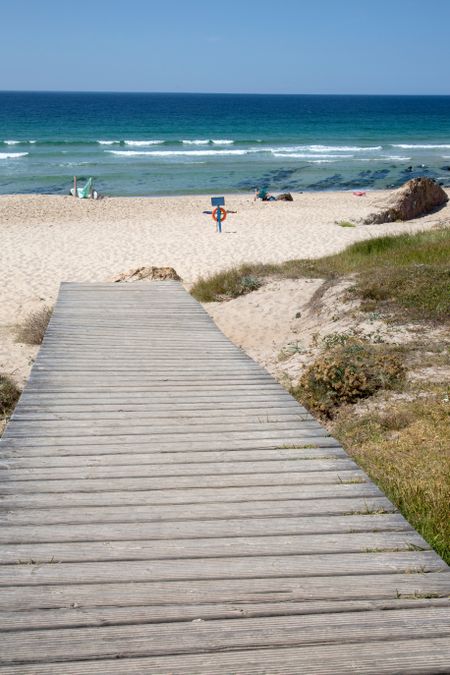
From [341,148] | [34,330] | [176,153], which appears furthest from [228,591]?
[341,148]

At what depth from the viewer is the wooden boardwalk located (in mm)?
2615

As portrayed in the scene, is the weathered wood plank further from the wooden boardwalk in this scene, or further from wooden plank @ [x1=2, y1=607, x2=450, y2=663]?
wooden plank @ [x1=2, y1=607, x2=450, y2=663]

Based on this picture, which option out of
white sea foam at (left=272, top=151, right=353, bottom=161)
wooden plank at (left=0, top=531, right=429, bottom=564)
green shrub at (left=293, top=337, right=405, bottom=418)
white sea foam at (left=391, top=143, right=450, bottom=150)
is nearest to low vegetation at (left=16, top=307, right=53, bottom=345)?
green shrub at (left=293, top=337, right=405, bottom=418)

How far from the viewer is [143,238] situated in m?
20.7

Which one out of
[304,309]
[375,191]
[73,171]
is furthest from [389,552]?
[73,171]

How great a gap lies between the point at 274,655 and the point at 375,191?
33.5 m

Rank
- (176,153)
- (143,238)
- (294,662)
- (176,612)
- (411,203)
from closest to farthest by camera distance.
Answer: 1. (294,662)
2. (176,612)
3. (143,238)
4. (411,203)
5. (176,153)

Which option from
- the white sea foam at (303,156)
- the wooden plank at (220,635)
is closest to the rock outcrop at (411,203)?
the wooden plank at (220,635)

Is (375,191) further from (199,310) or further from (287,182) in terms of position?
(199,310)

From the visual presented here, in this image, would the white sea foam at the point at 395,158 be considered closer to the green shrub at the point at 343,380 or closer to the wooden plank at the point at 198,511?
the green shrub at the point at 343,380

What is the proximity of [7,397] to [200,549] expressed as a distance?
5.16 m

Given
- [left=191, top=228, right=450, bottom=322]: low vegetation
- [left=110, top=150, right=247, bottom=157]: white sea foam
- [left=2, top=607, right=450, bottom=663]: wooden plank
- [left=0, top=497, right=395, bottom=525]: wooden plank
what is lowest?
[left=110, top=150, right=247, bottom=157]: white sea foam

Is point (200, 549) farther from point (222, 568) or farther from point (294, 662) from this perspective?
point (294, 662)

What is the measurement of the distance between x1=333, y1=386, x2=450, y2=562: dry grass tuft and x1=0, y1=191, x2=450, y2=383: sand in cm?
429
